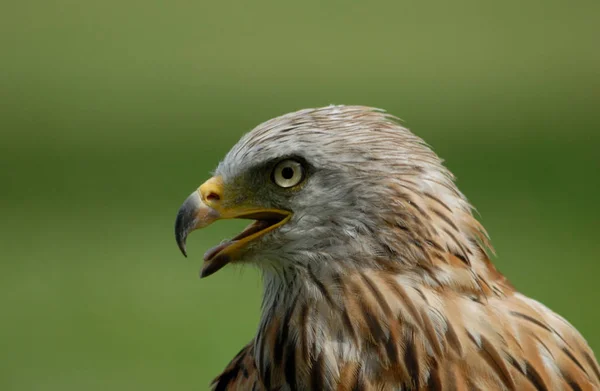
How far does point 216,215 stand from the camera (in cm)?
177

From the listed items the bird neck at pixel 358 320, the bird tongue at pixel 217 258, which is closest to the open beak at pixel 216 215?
the bird tongue at pixel 217 258

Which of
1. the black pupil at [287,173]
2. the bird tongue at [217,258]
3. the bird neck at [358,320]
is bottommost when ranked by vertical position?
the bird neck at [358,320]

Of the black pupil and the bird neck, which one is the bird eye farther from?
the bird neck

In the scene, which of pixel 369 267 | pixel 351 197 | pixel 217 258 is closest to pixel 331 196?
pixel 351 197

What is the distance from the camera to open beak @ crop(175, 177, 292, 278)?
1.76 metres

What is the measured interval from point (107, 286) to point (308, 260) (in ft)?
10.4

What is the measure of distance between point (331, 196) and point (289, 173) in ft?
0.31

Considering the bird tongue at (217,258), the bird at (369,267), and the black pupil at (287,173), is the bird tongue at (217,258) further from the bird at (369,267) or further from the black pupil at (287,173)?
the black pupil at (287,173)

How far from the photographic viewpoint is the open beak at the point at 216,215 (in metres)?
1.76

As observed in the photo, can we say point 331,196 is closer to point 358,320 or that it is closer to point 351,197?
point 351,197

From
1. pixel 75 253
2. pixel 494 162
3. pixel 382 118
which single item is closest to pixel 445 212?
pixel 382 118

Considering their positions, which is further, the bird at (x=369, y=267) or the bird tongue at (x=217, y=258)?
the bird tongue at (x=217, y=258)

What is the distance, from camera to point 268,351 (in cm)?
176

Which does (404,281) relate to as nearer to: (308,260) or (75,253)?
(308,260)
